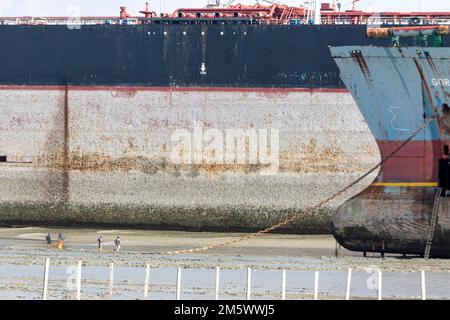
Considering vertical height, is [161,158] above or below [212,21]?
below

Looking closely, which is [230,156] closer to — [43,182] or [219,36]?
[219,36]

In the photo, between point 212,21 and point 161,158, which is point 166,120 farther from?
point 212,21

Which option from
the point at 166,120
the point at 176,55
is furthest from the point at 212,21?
the point at 166,120

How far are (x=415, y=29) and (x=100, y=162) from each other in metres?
18.2

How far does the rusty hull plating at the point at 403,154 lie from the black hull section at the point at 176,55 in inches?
377

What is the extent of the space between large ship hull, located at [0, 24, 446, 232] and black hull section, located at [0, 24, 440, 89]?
1.9 inches

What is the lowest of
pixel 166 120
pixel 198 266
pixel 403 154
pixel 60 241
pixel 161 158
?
pixel 198 266

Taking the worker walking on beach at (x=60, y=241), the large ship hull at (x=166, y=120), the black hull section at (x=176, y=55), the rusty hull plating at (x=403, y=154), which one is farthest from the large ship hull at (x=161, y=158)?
the rusty hull plating at (x=403, y=154)

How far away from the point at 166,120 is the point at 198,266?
1504cm

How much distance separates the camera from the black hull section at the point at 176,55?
5316cm

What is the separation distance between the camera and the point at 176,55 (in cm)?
5522

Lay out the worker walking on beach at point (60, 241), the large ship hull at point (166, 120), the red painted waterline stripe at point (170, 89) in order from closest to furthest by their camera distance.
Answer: the worker walking on beach at point (60, 241)
the large ship hull at point (166, 120)
the red painted waterline stripe at point (170, 89)

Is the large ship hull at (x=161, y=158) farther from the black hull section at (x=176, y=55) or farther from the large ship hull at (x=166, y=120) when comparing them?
the black hull section at (x=176, y=55)

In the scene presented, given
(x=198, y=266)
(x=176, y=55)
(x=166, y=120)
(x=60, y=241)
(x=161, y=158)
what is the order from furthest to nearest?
1. (x=176, y=55)
2. (x=166, y=120)
3. (x=161, y=158)
4. (x=60, y=241)
5. (x=198, y=266)
